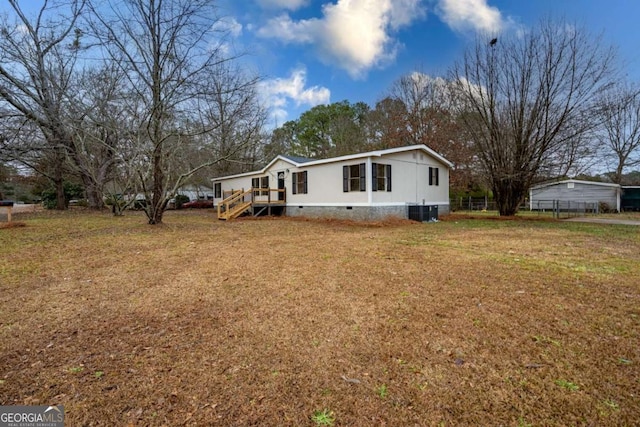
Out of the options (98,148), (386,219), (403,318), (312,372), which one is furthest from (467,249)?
(98,148)

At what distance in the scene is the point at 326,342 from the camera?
267cm

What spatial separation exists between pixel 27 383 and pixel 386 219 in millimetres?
11941

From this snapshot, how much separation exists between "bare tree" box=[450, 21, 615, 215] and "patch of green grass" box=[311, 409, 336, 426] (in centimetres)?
1681

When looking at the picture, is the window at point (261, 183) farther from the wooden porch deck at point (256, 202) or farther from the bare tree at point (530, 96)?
the bare tree at point (530, 96)

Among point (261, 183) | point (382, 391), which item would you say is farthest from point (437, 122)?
point (382, 391)

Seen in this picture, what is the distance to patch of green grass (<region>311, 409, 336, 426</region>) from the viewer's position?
69.5 inches

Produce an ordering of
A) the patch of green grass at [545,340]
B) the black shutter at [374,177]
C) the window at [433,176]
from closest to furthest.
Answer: the patch of green grass at [545,340], the black shutter at [374,177], the window at [433,176]

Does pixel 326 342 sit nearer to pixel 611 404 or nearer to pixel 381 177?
pixel 611 404

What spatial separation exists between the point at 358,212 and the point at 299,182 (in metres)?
4.49

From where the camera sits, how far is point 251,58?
9.84m

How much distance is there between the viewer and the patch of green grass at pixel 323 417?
1766 mm

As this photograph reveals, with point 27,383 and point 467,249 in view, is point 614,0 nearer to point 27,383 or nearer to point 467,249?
point 467,249

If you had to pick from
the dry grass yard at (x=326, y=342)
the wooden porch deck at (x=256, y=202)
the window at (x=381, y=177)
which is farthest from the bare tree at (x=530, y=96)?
the dry grass yard at (x=326, y=342)

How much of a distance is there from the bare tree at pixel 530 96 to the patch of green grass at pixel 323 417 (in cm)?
1681
